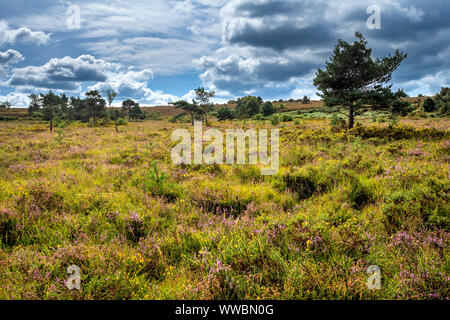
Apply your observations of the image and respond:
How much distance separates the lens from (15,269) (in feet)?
8.13

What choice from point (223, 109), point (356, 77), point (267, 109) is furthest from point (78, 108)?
point (356, 77)

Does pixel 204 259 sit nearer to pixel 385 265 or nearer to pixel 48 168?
pixel 385 265

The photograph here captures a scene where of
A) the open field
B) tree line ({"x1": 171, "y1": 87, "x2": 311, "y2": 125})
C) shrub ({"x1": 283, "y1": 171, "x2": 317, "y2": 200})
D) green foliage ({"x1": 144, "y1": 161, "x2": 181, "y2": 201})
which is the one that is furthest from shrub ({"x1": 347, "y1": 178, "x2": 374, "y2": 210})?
tree line ({"x1": 171, "y1": 87, "x2": 311, "y2": 125})

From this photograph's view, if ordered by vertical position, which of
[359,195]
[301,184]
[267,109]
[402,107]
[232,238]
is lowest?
[232,238]

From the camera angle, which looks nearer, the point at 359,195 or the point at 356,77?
the point at 359,195

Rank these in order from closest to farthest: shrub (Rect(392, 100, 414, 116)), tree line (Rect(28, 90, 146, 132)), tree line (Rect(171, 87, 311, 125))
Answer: shrub (Rect(392, 100, 414, 116)) → tree line (Rect(28, 90, 146, 132)) → tree line (Rect(171, 87, 311, 125))

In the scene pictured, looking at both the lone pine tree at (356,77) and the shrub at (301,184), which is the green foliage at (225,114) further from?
the shrub at (301,184)

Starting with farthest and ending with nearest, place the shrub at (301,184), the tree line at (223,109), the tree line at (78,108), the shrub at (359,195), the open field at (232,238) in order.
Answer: the tree line at (223,109) < the tree line at (78,108) < the shrub at (301,184) < the shrub at (359,195) < the open field at (232,238)

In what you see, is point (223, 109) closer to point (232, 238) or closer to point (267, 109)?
point (267, 109)

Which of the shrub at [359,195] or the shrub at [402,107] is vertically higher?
the shrub at [402,107]

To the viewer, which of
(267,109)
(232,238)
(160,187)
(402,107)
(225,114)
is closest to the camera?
(232,238)

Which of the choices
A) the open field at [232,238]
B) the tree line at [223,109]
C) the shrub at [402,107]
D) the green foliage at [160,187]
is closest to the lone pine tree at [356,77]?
the shrub at [402,107]

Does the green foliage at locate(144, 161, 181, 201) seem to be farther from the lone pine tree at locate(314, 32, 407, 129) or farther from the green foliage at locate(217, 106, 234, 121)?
the green foliage at locate(217, 106, 234, 121)

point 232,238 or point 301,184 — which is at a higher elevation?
point 301,184
